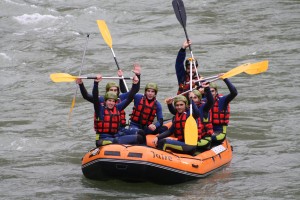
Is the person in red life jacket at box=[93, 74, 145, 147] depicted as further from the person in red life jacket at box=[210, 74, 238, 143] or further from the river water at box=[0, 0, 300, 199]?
the person in red life jacket at box=[210, 74, 238, 143]

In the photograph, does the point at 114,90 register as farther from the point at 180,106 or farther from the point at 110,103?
the point at 180,106

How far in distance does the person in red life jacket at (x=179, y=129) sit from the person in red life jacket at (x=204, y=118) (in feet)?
0.67

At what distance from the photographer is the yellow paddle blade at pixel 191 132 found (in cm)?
921

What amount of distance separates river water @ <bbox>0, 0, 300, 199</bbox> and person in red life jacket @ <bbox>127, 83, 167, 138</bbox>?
103 cm

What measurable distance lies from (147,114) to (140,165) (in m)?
1.57

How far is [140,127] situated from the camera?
1028 cm

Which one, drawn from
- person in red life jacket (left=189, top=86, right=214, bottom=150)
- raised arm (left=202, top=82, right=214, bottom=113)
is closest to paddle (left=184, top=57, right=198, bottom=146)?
person in red life jacket (left=189, top=86, right=214, bottom=150)

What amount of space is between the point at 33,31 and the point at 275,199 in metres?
12.4

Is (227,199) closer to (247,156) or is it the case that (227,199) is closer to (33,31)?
(247,156)

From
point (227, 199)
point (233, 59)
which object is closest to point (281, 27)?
point (233, 59)

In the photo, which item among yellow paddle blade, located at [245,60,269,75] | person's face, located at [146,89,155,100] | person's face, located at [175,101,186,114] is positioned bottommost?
person's face, located at [175,101,186,114]

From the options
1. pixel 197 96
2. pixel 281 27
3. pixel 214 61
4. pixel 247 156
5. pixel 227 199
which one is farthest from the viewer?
pixel 281 27

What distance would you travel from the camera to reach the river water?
9555 millimetres

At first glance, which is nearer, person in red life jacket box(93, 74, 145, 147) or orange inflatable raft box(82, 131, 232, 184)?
orange inflatable raft box(82, 131, 232, 184)
